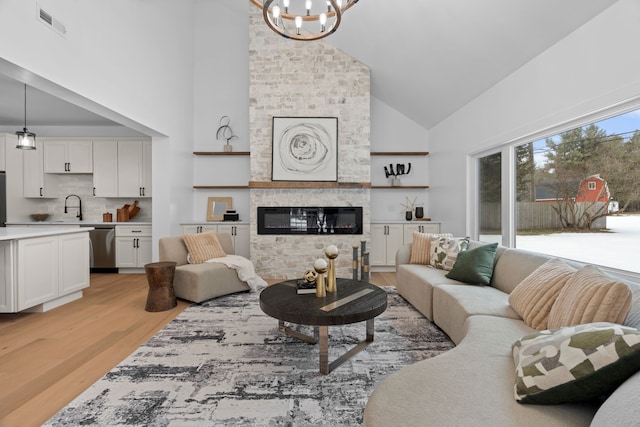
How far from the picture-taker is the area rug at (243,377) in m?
1.74

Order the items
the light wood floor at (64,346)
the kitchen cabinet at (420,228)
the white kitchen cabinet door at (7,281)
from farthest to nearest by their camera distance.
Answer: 1. the kitchen cabinet at (420,228)
2. the white kitchen cabinet door at (7,281)
3. the light wood floor at (64,346)

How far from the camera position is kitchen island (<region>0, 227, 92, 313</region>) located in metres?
3.17

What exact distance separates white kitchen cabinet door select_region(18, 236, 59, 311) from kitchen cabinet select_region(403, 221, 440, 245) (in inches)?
190

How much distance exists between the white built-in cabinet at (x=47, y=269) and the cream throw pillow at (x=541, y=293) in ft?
14.3

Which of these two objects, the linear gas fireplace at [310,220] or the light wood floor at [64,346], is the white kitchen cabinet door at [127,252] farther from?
the linear gas fireplace at [310,220]

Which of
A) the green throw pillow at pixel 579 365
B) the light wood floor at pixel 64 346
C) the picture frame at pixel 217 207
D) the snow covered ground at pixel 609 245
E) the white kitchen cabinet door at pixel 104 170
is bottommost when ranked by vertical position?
the light wood floor at pixel 64 346

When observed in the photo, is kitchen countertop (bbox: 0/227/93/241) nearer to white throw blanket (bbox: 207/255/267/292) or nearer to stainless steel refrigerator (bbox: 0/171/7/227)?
white throw blanket (bbox: 207/255/267/292)

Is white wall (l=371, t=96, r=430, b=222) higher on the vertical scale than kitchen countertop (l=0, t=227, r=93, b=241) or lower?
higher

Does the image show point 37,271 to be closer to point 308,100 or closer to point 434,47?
point 308,100

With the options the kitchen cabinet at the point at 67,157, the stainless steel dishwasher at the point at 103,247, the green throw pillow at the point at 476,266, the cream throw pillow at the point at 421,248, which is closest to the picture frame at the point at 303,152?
the cream throw pillow at the point at 421,248

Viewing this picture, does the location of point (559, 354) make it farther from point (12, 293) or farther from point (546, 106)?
point (12, 293)

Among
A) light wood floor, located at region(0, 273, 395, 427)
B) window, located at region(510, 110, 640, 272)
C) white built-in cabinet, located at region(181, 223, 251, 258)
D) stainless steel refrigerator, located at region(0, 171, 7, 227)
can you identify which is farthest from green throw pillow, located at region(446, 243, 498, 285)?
stainless steel refrigerator, located at region(0, 171, 7, 227)

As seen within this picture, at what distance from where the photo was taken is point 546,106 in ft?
9.75

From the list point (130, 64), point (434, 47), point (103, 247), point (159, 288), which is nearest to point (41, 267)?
point (159, 288)
